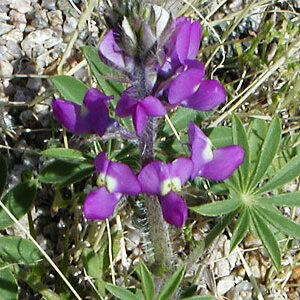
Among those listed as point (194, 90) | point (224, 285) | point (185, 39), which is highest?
point (185, 39)

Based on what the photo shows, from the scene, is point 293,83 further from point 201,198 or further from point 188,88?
point 188,88

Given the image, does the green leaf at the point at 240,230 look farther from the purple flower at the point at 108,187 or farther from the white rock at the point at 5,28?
the white rock at the point at 5,28

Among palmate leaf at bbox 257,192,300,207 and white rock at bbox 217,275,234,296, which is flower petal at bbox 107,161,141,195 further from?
white rock at bbox 217,275,234,296

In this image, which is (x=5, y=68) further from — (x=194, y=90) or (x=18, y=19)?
(x=194, y=90)

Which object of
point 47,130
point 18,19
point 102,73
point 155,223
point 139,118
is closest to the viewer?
point 139,118

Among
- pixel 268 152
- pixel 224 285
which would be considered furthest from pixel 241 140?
pixel 224 285

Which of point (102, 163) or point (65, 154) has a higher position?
point (102, 163)

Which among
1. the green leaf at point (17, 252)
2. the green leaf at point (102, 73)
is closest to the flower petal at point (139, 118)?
the green leaf at point (102, 73)
